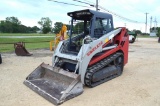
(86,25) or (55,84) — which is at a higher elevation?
(86,25)

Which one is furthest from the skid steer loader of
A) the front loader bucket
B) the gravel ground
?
the gravel ground

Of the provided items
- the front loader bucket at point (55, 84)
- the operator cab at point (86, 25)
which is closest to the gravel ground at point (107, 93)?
the front loader bucket at point (55, 84)

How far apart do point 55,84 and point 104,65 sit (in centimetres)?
167

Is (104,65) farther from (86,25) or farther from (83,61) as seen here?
(86,25)

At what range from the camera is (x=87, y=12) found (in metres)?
6.38

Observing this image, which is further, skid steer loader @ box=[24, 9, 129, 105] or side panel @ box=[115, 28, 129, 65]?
side panel @ box=[115, 28, 129, 65]

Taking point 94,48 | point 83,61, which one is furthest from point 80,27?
point 83,61

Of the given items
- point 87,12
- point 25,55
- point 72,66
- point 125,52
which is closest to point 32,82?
point 72,66

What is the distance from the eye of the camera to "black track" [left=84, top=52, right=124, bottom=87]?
5.75 metres

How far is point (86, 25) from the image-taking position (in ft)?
23.7

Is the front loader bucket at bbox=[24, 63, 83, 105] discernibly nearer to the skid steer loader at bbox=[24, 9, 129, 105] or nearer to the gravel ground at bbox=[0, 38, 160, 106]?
the skid steer loader at bbox=[24, 9, 129, 105]

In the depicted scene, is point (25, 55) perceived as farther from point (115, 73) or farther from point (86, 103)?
point (86, 103)

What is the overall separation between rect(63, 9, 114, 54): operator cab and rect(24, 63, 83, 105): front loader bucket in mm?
1066

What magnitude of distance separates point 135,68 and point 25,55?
6.59 metres
